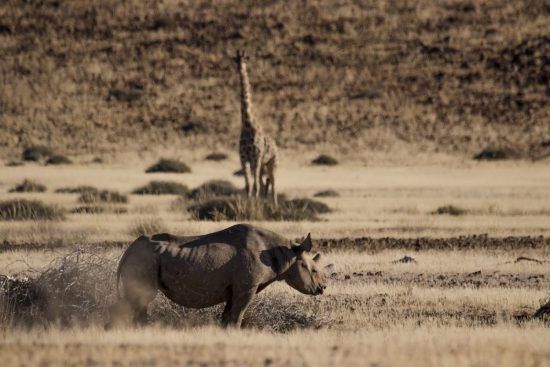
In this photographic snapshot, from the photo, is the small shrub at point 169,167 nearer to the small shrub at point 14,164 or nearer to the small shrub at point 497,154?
the small shrub at point 14,164

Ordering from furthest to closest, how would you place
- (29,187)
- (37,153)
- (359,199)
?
1. (37,153)
2. (29,187)
3. (359,199)

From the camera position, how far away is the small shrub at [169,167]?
45.4m

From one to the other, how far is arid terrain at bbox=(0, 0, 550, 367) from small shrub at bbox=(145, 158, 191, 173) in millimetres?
133

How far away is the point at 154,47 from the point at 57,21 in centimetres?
723

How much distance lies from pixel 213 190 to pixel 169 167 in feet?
42.7

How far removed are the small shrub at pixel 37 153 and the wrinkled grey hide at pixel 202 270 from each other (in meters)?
42.1

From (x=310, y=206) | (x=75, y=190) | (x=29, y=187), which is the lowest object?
(x=310, y=206)

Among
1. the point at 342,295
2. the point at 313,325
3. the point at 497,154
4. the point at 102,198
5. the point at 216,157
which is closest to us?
the point at 313,325

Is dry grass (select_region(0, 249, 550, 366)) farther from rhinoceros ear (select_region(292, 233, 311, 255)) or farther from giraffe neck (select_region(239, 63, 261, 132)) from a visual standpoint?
giraffe neck (select_region(239, 63, 261, 132))

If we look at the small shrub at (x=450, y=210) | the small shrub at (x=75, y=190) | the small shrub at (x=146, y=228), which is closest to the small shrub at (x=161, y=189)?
the small shrub at (x=75, y=190)

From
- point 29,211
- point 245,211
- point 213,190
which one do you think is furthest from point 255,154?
point 213,190

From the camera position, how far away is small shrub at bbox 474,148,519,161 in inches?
1971

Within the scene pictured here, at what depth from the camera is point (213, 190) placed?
32.8 m

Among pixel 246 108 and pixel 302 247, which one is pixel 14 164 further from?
pixel 302 247
